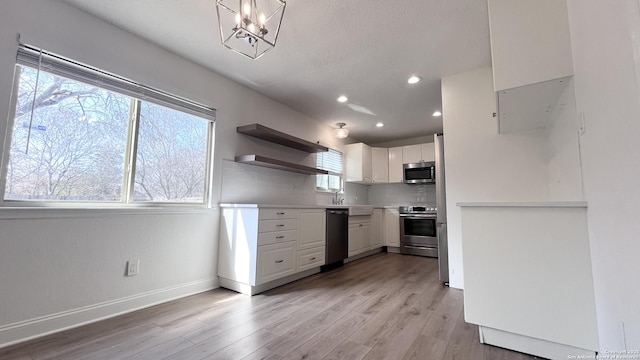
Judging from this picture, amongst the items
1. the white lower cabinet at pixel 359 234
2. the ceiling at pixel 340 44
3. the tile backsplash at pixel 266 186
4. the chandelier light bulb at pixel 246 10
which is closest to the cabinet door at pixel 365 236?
the white lower cabinet at pixel 359 234

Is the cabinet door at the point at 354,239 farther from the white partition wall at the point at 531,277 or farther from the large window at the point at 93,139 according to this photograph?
the white partition wall at the point at 531,277

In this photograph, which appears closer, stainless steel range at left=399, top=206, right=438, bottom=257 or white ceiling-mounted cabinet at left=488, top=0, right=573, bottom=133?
white ceiling-mounted cabinet at left=488, top=0, right=573, bottom=133

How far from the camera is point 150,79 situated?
246cm

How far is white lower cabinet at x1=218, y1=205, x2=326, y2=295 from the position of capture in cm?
A: 269

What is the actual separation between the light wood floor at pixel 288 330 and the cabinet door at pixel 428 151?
285 cm

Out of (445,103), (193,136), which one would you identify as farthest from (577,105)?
(193,136)

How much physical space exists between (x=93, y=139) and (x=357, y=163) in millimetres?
4119

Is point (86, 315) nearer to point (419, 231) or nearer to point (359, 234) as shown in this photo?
point (359, 234)

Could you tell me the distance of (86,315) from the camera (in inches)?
79.1

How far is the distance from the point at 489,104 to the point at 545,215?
67.3 inches

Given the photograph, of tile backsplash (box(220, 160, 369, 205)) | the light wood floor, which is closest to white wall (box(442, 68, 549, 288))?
the light wood floor

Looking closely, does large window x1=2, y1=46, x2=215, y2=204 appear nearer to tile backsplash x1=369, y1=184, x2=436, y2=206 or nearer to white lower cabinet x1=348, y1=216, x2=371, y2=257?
white lower cabinet x1=348, y1=216, x2=371, y2=257

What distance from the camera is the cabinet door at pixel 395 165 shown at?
543 cm

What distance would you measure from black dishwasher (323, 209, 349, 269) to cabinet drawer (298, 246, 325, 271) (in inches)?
5.4
